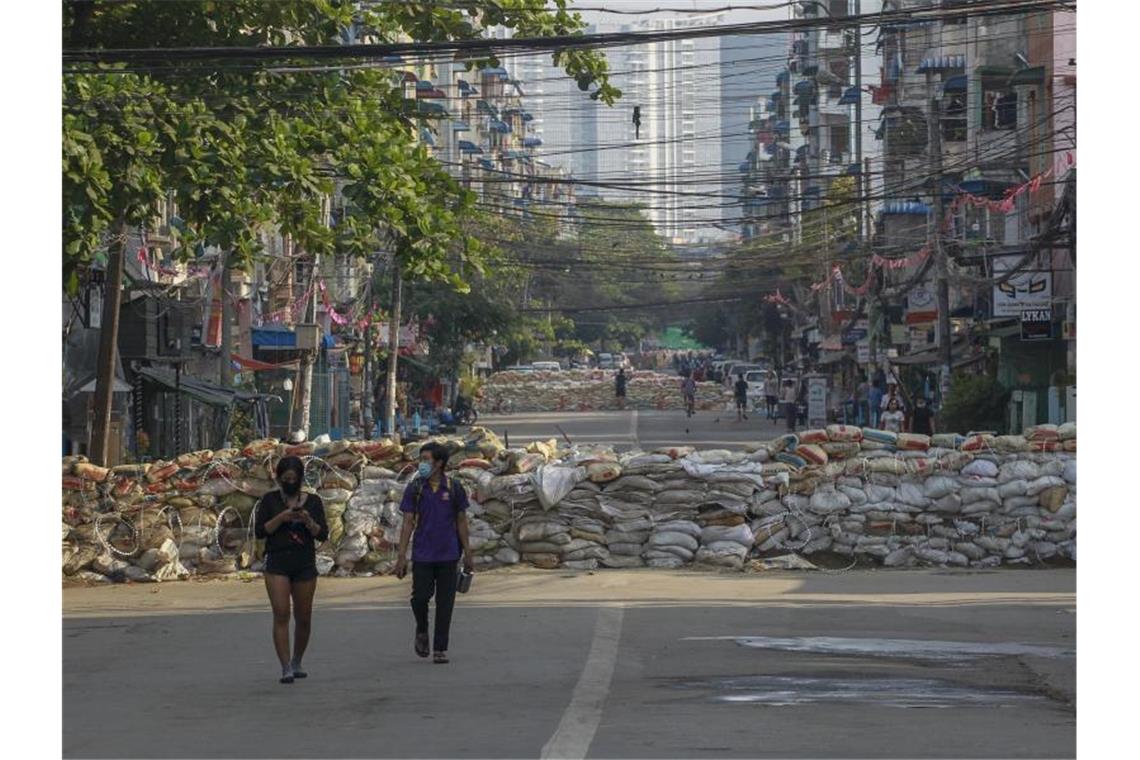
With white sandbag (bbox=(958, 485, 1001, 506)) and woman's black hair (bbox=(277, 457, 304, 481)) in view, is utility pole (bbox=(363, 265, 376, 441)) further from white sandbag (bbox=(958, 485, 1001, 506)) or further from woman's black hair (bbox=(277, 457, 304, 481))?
woman's black hair (bbox=(277, 457, 304, 481))

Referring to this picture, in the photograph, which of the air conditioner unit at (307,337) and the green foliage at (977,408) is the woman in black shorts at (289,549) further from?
the green foliage at (977,408)

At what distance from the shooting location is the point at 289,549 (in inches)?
480

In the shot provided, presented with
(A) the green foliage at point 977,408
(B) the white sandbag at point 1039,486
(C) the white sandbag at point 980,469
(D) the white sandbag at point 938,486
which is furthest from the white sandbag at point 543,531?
(A) the green foliage at point 977,408

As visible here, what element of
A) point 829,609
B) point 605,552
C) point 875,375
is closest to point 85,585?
point 605,552

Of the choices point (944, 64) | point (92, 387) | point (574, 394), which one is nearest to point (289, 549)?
point (92, 387)

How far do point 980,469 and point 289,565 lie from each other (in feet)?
37.9

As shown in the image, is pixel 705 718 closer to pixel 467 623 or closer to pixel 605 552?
pixel 467 623

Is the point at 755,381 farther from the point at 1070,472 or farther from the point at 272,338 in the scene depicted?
the point at 1070,472

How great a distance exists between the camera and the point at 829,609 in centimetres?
1692

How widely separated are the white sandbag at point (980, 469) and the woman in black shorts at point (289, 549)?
1127 centimetres

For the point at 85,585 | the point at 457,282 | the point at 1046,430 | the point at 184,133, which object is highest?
the point at 184,133

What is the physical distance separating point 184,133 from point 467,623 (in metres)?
4.90

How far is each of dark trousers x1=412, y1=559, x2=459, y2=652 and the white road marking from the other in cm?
105

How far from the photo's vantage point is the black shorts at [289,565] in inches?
480
